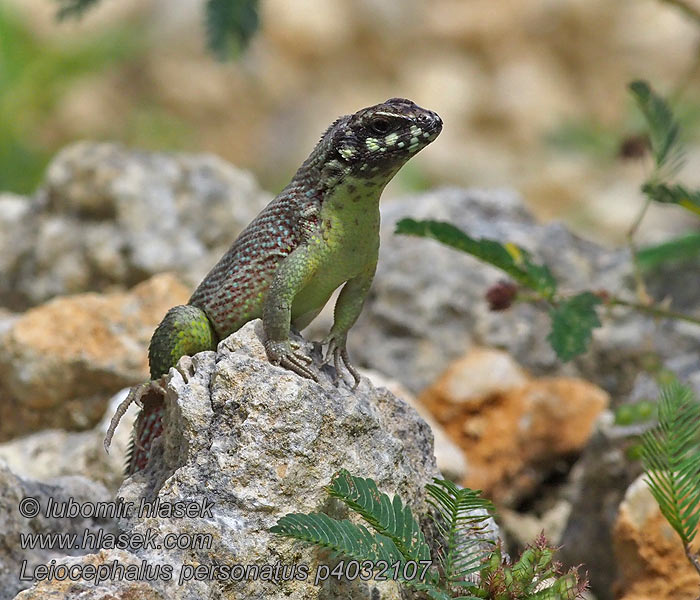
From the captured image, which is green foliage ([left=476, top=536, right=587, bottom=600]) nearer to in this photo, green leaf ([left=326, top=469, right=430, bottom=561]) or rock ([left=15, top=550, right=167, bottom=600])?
green leaf ([left=326, top=469, right=430, bottom=561])

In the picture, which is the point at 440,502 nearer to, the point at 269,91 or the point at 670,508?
the point at 670,508

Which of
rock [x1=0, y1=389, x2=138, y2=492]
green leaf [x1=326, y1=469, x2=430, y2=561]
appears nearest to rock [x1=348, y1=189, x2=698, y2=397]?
rock [x1=0, y1=389, x2=138, y2=492]

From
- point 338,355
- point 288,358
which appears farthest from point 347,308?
point 288,358

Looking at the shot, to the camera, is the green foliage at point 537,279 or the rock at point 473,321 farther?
the rock at point 473,321

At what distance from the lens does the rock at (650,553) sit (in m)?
4.91

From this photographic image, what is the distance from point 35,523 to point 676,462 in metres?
2.79

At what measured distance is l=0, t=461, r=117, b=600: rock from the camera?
4.14m

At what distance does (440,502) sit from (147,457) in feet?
4.35

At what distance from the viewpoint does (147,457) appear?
4328 mm

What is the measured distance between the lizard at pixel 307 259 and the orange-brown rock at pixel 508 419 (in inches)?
105

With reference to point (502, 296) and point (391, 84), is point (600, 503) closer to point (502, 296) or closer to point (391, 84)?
point (502, 296)

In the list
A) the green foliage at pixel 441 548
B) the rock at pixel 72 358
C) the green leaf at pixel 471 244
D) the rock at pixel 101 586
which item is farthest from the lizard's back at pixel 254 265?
the rock at pixel 72 358

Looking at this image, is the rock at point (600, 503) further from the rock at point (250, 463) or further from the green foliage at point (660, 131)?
the rock at point (250, 463)

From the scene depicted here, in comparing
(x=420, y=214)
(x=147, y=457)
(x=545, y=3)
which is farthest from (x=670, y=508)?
(x=545, y=3)
